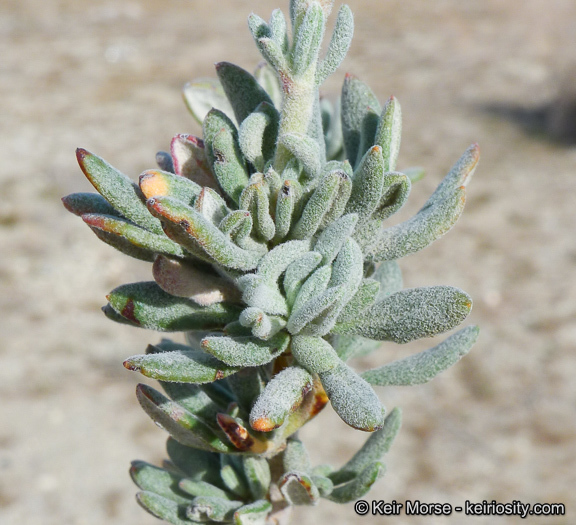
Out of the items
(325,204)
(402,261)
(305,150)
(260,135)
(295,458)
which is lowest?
(295,458)

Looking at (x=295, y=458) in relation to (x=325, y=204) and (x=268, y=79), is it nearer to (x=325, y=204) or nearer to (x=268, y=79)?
(x=325, y=204)

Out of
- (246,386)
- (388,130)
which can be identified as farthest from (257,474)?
(388,130)

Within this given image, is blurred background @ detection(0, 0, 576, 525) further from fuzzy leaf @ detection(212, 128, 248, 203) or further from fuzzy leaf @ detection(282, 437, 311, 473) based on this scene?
fuzzy leaf @ detection(212, 128, 248, 203)

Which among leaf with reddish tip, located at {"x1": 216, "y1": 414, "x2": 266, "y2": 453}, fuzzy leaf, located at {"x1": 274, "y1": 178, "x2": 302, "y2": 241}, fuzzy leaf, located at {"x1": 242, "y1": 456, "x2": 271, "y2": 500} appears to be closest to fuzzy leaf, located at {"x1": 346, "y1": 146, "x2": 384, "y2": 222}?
fuzzy leaf, located at {"x1": 274, "y1": 178, "x2": 302, "y2": 241}

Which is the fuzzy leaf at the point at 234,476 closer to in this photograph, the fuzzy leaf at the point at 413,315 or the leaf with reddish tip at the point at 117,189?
the fuzzy leaf at the point at 413,315

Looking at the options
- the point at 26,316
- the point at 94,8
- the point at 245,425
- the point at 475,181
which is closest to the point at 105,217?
the point at 245,425
